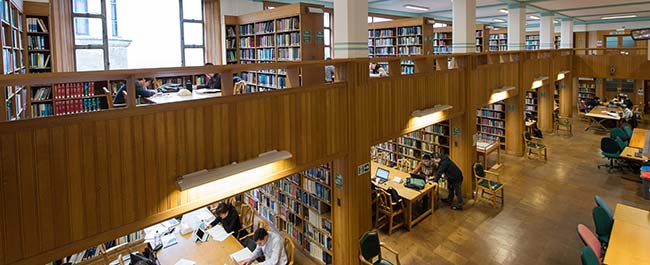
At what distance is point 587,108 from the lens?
1652 centimetres

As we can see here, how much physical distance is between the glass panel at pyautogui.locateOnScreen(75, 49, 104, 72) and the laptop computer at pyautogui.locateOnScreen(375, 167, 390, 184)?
22.1 ft

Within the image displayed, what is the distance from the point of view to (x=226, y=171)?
380 cm

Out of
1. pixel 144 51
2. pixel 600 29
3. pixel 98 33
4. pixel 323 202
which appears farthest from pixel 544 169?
pixel 600 29

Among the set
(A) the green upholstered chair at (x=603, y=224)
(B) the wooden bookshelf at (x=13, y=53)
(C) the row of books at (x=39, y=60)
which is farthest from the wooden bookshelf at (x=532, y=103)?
(B) the wooden bookshelf at (x=13, y=53)

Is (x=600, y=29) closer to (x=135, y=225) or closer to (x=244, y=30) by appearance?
(x=244, y=30)

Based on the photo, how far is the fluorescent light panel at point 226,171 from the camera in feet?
11.7

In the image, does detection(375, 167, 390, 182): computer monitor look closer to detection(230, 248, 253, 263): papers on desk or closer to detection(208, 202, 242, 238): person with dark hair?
detection(208, 202, 242, 238): person with dark hair

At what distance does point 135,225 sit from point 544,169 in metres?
10.2

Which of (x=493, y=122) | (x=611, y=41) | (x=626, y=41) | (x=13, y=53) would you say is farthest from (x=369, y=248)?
(x=626, y=41)

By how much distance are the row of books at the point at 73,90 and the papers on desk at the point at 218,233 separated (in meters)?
4.07

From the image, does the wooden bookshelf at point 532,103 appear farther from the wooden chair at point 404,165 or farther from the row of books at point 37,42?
the row of books at point 37,42

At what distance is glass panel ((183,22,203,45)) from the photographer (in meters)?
10.4

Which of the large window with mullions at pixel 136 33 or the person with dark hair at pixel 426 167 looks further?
the large window with mullions at pixel 136 33

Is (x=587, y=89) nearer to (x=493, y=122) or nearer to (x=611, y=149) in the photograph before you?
(x=493, y=122)
